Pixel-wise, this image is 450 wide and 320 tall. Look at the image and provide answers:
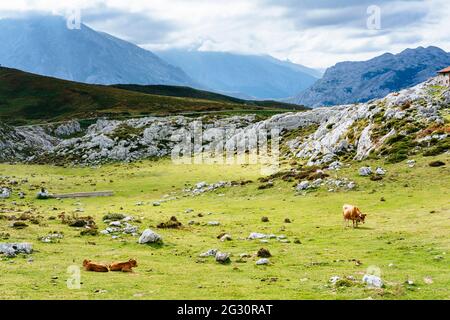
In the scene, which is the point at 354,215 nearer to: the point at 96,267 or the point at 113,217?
the point at 96,267

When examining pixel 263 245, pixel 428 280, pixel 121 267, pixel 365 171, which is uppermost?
pixel 365 171

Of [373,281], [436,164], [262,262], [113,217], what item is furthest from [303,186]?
[373,281]

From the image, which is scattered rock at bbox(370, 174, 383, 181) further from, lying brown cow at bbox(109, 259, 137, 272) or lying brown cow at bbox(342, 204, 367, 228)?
lying brown cow at bbox(109, 259, 137, 272)

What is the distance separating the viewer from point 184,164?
311 feet

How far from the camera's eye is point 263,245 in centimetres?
3281

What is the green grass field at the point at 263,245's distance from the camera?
2109 cm

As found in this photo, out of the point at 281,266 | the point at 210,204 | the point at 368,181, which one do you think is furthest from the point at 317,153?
the point at 281,266

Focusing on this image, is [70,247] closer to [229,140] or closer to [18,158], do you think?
[229,140]

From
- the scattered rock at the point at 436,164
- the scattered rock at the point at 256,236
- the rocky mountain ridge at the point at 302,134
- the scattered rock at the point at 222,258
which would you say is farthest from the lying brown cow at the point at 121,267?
the rocky mountain ridge at the point at 302,134

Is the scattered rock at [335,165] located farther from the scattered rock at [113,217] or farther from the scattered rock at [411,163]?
the scattered rock at [113,217]

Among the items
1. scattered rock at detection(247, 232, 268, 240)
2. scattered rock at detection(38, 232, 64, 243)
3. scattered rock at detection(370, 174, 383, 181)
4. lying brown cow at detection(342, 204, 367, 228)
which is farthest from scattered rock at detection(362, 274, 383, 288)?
scattered rock at detection(370, 174, 383, 181)

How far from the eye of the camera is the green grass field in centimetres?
2109

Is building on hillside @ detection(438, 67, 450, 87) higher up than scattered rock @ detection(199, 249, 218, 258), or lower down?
higher up

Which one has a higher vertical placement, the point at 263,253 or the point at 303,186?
the point at 303,186
